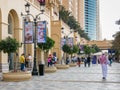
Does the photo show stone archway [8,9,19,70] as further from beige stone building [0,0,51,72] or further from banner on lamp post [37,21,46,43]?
banner on lamp post [37,21,46,43]

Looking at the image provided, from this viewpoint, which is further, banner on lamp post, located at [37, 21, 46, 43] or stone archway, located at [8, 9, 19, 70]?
stone archway, located at [8, 9, 19, 70]

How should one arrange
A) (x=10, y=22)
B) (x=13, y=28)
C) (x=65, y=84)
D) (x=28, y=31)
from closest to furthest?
(x=65, y=84), (x=28, y=31), (x=10, y=22), (x=13, y=28)

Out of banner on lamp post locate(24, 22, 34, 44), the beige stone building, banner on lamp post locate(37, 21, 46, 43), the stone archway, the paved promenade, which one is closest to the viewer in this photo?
the paved promenade

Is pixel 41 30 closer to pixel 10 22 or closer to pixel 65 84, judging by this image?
pixel 10 22

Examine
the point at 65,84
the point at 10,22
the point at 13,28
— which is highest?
the point at 10,22

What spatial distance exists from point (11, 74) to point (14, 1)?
13.2 m

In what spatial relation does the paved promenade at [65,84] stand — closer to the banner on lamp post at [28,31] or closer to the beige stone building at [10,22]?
the banner on lamp post at [28,31]

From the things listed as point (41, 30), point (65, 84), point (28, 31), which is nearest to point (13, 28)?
point (41, 30)

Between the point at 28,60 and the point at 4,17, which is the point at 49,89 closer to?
the point at 4,17

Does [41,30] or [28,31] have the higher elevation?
[41,30]

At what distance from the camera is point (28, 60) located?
35656mm

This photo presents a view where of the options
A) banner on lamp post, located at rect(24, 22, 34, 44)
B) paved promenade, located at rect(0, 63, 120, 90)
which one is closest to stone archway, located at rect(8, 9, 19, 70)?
banner on lamp post, located at rect(24, 22, 34, 44)

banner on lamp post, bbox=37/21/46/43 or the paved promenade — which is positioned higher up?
banner on lamp post, bbox=37/21/46/43

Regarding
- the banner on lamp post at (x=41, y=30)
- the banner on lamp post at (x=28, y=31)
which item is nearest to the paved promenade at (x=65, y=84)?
the banner on lamp post at (x=28, y=31)
